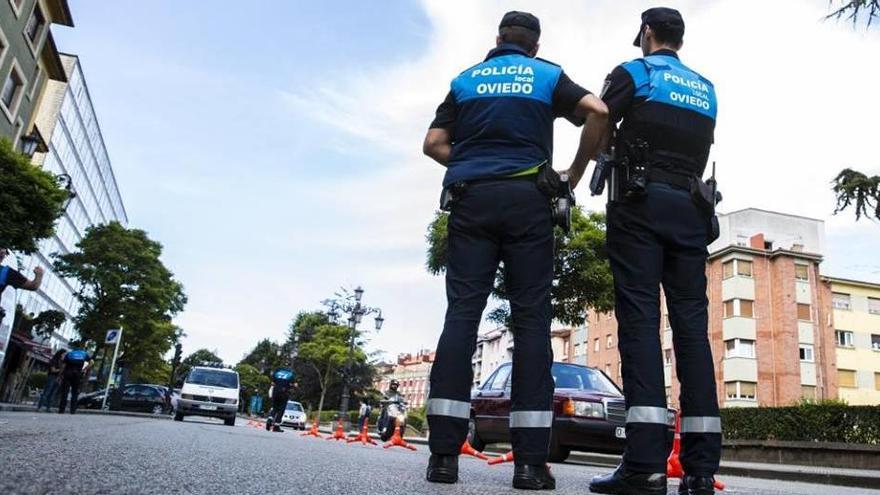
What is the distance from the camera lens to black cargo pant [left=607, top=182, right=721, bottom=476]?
2.68 m

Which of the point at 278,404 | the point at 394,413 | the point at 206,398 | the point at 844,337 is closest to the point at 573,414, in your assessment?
the point at 394,413

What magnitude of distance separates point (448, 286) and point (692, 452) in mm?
1257

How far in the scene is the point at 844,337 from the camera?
44.4m

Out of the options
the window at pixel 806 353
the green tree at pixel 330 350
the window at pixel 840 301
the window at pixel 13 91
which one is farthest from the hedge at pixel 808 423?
the green tree at pixel 330 350

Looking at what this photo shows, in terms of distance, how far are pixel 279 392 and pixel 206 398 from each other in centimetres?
387

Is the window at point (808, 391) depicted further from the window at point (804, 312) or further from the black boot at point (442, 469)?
the black boot at point (442, 469)

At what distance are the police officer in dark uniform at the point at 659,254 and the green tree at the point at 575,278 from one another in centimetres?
2054

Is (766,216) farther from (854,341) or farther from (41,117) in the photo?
(41,117)

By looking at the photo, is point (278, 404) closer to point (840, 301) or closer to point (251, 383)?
point (840, 301)

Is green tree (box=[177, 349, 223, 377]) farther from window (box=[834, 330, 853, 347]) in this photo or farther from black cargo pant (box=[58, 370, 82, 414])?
black cargo pant (box=[58, 370, 82, 414])

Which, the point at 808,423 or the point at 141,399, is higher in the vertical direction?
the point at 808,423

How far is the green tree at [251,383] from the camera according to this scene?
93375mm

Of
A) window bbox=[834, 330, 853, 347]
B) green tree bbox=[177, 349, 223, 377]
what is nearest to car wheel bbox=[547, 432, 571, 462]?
window bbox=[834, 330, 853, 347]

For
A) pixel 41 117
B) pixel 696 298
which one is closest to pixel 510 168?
pixel 696 298
